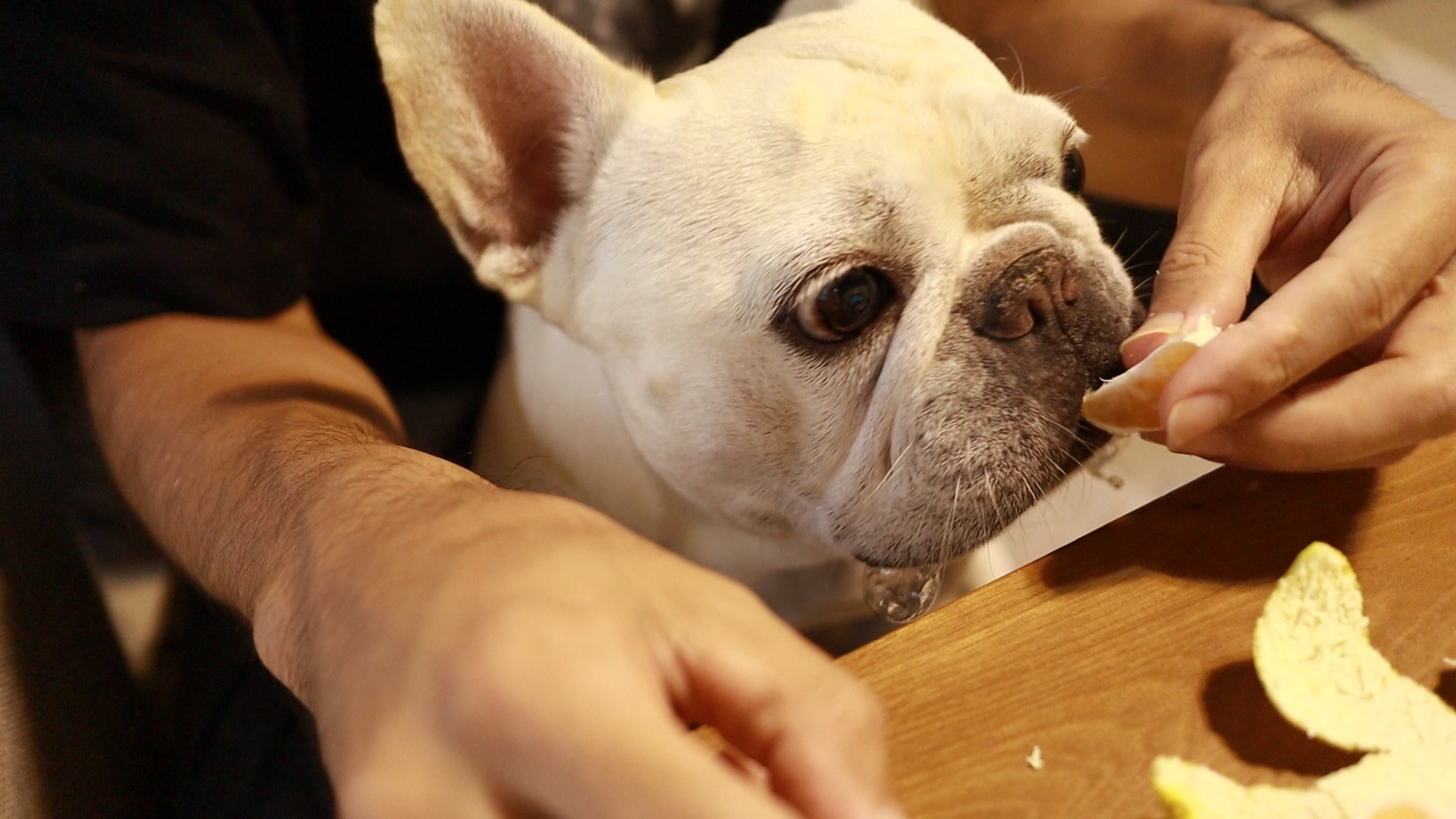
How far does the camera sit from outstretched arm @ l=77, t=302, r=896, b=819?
0.36 metres

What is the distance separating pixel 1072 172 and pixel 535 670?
758 mm

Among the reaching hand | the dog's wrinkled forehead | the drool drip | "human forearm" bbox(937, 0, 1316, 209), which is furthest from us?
"human forearm" bbox(937, 0, 1316, 209)

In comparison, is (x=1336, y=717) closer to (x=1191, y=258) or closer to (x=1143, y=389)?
(x=1143, y=389)

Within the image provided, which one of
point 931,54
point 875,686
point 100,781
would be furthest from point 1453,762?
point 100,781

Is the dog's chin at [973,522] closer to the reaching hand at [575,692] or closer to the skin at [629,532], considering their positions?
the skin at [629,532]

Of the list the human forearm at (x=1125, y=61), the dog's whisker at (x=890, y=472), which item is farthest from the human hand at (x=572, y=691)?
the human forearm at (x=1125, y=61)

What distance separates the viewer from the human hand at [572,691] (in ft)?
1.16

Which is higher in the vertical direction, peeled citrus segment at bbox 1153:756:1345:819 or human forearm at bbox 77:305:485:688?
peeled citrus segment at bbox 1153:756:1345:819

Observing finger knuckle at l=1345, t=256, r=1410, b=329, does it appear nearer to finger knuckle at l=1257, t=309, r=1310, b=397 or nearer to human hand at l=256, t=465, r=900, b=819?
finger knuckle at l=1257, t=309, r=1310, b=397

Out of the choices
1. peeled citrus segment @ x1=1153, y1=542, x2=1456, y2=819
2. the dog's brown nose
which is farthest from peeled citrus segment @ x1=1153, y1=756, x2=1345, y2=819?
the dog's brown nose

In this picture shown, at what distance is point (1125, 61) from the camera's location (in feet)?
3.86

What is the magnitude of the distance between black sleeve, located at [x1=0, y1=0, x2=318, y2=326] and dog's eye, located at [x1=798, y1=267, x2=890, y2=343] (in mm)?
702

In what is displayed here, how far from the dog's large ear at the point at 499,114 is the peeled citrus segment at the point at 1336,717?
2.14 ft

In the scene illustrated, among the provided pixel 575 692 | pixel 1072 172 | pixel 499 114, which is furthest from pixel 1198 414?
pixel 499 114
